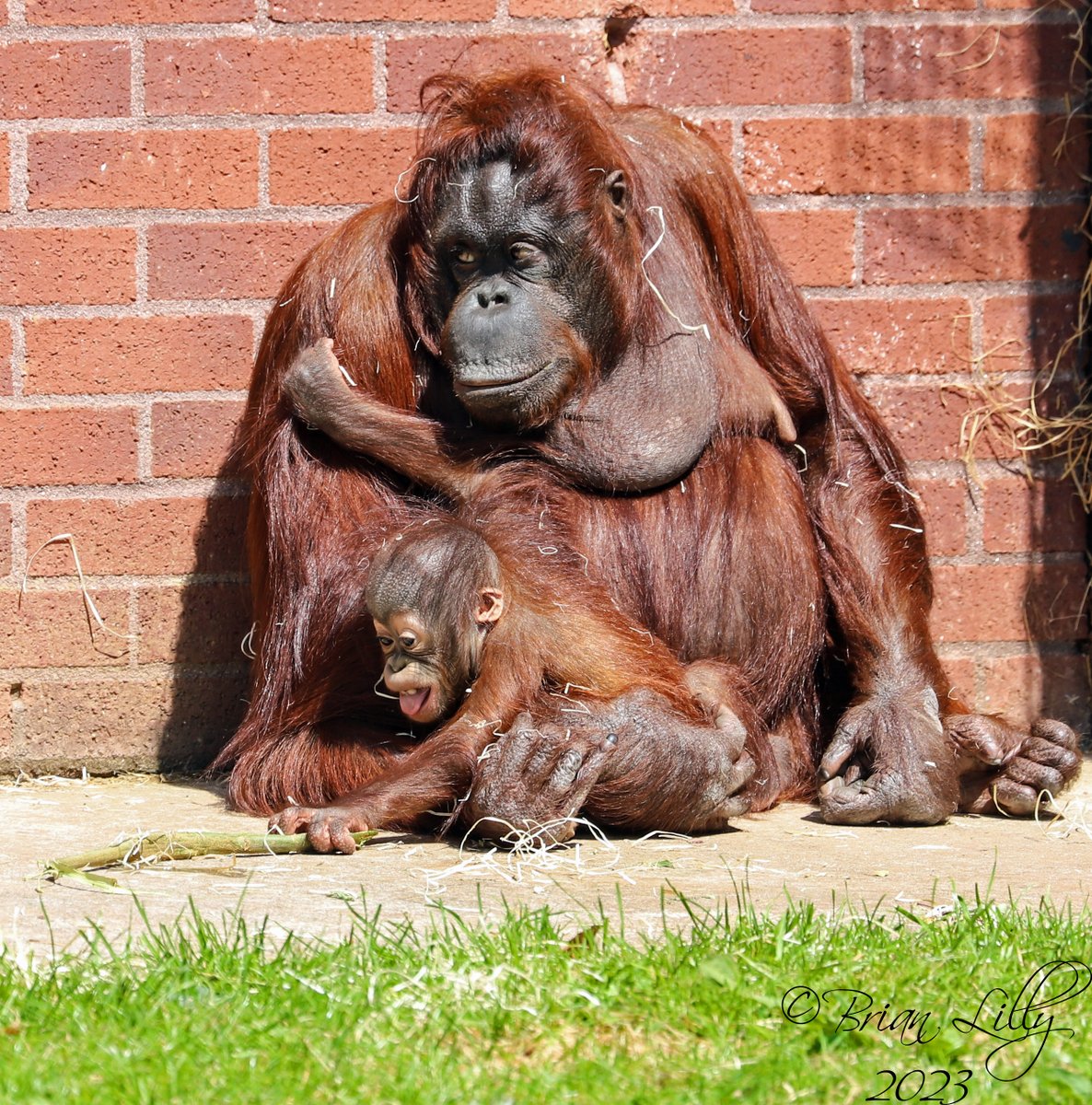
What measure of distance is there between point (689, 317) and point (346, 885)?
5.42ft

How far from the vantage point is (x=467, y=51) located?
4.18 metres

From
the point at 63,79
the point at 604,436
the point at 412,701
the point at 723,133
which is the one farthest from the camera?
the point at 723,133

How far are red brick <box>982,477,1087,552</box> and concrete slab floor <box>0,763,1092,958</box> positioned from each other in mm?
981

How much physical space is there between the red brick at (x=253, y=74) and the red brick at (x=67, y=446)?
0.81 metres

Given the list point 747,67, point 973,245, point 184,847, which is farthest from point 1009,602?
point 184,847

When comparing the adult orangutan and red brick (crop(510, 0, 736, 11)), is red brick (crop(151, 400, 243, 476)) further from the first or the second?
A: red brick (crop(510, 0, 736, 11))

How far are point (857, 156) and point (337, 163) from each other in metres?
1.38

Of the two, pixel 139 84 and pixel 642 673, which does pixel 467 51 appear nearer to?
pixel 139 84

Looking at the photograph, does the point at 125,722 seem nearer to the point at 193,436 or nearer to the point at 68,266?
the point at 193,436

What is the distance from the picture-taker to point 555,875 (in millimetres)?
2861

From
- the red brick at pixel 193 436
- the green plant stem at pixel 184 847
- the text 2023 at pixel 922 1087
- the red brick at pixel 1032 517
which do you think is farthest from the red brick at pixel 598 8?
the text 2023 at pixel 922 1087

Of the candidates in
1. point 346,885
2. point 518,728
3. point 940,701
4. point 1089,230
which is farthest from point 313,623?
point 1089,230

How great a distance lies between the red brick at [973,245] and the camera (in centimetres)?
428

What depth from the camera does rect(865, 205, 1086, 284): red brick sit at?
4277mm
